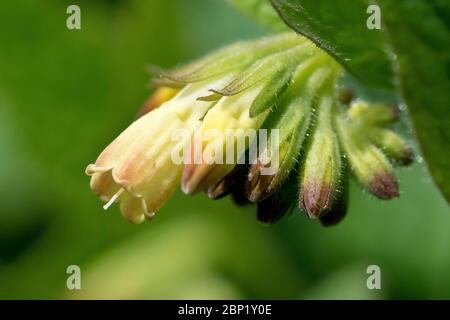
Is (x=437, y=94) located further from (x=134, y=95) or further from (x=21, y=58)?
(x=21, y=58)

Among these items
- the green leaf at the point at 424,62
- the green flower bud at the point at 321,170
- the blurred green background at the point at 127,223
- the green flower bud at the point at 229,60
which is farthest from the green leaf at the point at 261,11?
the blurred green background at the point at 127,223

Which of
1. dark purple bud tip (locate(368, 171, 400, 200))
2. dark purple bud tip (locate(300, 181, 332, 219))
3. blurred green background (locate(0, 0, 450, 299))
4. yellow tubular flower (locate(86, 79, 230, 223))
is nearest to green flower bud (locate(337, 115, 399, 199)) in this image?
dark purple bud tip (locate(368, 171, 400, 200))

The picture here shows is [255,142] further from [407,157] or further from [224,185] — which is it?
A: [407,157]

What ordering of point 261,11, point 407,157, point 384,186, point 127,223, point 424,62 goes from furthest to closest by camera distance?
point 127,223 < point 261,11 < point 407,157 < point 384,186 < point 424,62

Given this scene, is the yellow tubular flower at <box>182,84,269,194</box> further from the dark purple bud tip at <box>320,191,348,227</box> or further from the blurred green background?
the blurred green background

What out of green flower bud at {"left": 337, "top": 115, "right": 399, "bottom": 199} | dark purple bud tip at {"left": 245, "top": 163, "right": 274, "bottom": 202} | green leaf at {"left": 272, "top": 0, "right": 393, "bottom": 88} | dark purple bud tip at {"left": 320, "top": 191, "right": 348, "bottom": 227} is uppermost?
green leaf at {"left": 272, "top": 0, "right": 393, "bottom": 88}

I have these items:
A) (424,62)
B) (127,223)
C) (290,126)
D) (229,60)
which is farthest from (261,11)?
(127,223)

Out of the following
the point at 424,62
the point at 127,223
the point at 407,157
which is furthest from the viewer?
the point at 127,223
